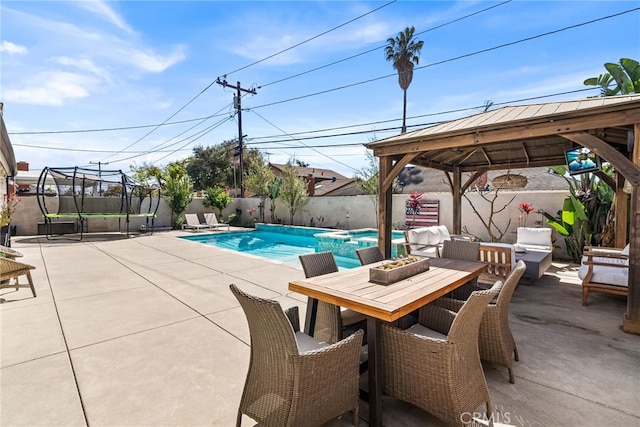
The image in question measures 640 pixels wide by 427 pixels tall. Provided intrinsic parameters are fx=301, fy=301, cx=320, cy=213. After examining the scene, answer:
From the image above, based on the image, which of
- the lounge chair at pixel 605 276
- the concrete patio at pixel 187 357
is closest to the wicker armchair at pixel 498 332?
the concrete patio at pixel 187 357

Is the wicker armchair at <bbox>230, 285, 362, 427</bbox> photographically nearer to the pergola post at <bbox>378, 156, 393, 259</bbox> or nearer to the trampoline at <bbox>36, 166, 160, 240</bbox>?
the pergola post at <bbox>378, 156, 393, 259</bbox>

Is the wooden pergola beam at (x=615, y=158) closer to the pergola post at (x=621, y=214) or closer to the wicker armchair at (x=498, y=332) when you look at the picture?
the wicker armchair at (x=498, y=332)

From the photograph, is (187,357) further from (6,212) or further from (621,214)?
(621,214)

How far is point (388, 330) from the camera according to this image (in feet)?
6.33

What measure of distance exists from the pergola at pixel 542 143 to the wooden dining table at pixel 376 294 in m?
1.94

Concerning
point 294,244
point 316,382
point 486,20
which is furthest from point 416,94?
point 316,382

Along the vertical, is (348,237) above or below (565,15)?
below

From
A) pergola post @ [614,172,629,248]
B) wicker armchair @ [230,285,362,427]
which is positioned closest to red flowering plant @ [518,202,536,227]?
pergola post @ [614,172,629,248]

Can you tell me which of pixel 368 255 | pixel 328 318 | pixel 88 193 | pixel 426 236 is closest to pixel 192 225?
pixel 88 193

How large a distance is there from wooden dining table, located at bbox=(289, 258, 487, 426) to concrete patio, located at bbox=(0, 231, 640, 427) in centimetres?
38

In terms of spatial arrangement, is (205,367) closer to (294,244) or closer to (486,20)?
(294,244)

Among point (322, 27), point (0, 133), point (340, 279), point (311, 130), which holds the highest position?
point (322, 27)

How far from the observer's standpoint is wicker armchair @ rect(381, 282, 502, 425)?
1697 mm

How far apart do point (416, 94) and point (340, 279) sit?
62.2 feet
